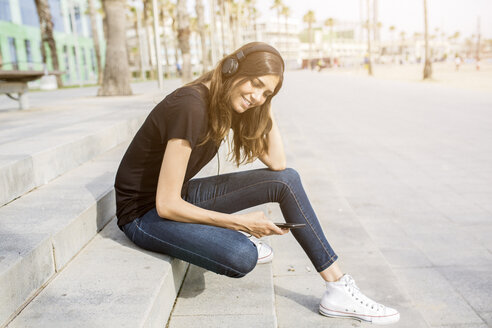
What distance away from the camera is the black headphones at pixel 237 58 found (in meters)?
2.25

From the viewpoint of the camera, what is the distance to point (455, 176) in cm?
588

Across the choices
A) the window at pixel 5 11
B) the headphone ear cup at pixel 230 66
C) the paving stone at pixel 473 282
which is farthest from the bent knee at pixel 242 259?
the window at pixel 5 11

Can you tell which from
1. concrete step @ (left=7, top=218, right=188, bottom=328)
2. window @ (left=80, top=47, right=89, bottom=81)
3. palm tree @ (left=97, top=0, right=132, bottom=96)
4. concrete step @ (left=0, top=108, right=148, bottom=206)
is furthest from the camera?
window @ (left=80, top=47, right=89, bottom=81)

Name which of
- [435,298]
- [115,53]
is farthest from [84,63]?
[435,298]

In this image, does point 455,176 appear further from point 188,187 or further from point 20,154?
point 20,154

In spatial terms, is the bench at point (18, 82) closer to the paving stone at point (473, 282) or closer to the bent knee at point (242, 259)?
the bent knee at point (242, 259)

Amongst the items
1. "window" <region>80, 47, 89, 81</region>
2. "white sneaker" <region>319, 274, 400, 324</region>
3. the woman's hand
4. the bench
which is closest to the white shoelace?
"white sneaker" <region>319, 274, 400, 324</region>

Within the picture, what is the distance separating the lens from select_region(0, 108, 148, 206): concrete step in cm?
287

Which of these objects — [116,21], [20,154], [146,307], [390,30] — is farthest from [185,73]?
[390,30]

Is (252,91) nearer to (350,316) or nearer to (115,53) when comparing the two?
(350,316)

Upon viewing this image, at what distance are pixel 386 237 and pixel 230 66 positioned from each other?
237 centimetres

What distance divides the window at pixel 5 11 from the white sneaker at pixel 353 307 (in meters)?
35.6

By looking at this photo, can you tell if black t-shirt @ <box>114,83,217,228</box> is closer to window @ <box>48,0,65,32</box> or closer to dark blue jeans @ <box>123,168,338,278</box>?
dark blue jeans @ <box>123,168,338,278</box>

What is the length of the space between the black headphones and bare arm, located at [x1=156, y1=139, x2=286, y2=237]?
1.36ft
